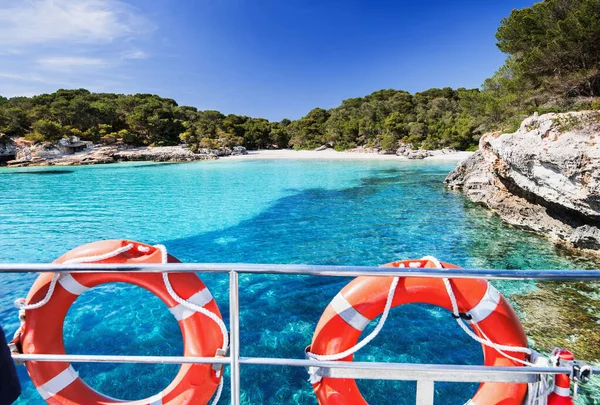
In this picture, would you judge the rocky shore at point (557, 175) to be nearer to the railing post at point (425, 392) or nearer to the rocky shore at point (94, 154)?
the railing post at point (425, 392)

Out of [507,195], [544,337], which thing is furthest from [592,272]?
[507,195]

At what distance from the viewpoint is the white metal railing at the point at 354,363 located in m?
1.36

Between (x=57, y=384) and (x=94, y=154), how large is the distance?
4034 centimetres

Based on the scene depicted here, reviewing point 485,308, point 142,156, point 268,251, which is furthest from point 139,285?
point 142,156

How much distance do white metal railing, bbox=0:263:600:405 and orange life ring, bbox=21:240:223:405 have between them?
0.95 ft

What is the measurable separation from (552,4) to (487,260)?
38.5 feet

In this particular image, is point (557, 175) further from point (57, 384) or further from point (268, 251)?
point (57, 384)

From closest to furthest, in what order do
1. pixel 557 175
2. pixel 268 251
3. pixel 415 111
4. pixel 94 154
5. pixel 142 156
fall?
pixel 557 175, pixel 268 251, pixel 94 154, pixel 142 156, pixel 415 111

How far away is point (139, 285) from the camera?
181 cm

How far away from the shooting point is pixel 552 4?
11688 millimetres

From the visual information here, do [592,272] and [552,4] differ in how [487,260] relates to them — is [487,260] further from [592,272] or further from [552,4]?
[552,4]

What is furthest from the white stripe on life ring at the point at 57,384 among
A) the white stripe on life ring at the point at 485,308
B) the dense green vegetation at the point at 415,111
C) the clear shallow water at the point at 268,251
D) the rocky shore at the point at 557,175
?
the dense green vegetation at the point at 415,111

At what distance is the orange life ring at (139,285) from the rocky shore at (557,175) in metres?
7.23

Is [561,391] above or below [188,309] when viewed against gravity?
below
